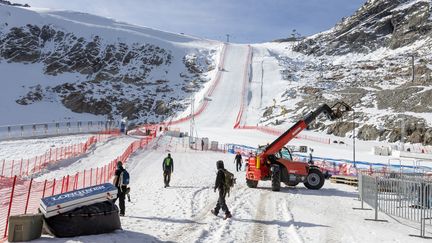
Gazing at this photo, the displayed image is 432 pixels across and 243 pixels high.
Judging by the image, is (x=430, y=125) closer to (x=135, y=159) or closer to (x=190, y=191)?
(x=135, y=159)

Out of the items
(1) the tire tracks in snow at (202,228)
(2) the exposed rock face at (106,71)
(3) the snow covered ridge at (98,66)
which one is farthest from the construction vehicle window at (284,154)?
(2) the exposed rock face at (106,71)

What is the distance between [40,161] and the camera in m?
32.4

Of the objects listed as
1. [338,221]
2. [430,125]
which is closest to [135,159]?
[338,221]

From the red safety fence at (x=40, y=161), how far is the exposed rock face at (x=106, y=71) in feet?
152

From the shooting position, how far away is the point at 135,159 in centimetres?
3425

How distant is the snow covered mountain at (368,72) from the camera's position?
59406 mm

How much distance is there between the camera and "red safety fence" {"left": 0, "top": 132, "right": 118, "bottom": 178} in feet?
92.5

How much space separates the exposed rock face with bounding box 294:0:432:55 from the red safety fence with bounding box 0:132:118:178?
91159mm

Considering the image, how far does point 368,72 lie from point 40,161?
7500 centimetres

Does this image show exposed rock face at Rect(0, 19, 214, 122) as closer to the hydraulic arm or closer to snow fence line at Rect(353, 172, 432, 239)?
the hydraulic arm

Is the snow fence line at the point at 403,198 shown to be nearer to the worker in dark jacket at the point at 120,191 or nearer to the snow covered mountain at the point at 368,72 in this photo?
the worker in dark jacket at the point at 120,191

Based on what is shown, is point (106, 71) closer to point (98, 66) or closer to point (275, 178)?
point (98, 66)

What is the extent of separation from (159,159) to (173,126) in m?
35.0

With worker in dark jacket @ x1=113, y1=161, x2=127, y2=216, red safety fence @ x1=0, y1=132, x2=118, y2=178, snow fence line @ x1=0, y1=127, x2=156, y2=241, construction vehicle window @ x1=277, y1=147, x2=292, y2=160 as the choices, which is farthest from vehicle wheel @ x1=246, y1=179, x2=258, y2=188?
red safety fence @ x1=0, y1=132, x2=118, y2=178
